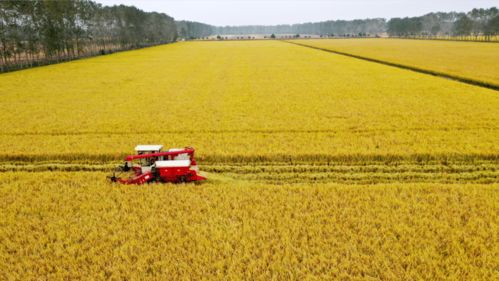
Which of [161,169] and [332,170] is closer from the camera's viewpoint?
[161,169]

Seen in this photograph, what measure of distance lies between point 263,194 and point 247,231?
6.53 ft

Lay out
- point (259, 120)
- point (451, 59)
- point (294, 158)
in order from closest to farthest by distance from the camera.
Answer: point (294, 158), point (259, 120), point (451, 59)

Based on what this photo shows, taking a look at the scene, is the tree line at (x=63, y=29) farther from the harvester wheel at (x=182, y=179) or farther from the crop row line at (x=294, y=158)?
the harvester wheel at (x=182, y=179)

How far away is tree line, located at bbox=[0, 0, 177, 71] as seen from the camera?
54781mm

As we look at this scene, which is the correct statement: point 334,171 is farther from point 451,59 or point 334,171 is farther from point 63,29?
point 63,29

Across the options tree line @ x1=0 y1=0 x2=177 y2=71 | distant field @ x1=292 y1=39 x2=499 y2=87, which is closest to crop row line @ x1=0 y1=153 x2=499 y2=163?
distant field @ x1=292 y1=39 x2=499 y2=87

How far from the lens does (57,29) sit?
6681 centimetres

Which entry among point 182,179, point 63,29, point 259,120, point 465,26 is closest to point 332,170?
point 182,179

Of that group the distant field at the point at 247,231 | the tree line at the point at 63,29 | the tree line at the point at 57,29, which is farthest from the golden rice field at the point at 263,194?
the tree line at the point at 63,29

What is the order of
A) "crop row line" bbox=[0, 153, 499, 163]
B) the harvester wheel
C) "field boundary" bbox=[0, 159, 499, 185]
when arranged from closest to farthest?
the harvester wheel → "field boundary" bbox=[0, 159, 499, 185] → "crop row line" bbox=[0, 153, 499, 163]

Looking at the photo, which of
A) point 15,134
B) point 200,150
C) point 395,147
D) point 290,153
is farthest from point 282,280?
point 15,134

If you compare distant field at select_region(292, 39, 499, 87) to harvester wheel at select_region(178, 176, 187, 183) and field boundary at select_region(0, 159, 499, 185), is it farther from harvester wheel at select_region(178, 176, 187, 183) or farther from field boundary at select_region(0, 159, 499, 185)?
harvester wheel at select_region(178, 176, 187, 183)

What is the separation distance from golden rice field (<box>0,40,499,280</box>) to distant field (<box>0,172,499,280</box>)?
0.03m

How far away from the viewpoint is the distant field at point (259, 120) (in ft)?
43.3
